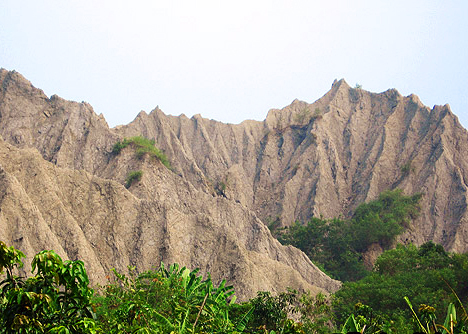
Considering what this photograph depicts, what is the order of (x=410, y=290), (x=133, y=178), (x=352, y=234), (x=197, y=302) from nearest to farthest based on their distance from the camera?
(x=197, y=302) < (x=410, y=290) < (x=133, y=178) < (x=352, y=234)

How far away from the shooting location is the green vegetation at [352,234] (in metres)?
45.5

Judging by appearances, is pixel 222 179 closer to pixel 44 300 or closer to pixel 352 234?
pixel 352 234

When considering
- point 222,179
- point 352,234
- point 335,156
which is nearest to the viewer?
point 352,234

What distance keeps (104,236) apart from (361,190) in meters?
38.9

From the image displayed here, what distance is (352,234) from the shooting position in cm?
4775

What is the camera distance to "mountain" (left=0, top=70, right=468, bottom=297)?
24797 millimetres

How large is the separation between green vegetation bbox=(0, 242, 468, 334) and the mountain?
468 centimetres

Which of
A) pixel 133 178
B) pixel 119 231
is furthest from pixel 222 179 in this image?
pixel 119 231

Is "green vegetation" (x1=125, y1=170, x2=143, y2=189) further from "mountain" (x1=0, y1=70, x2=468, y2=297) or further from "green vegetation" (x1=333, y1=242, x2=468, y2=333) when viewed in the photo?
"green vegetation" (x1=333, y1=242, x2=468, y2=333)

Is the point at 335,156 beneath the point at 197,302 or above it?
above

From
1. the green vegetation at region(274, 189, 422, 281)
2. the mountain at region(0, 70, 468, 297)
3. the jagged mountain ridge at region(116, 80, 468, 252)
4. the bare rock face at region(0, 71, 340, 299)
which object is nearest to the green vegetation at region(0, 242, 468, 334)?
the bare rock face at region(0, 71, 340, 299)

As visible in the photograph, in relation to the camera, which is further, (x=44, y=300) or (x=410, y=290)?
(x=410, y=290)

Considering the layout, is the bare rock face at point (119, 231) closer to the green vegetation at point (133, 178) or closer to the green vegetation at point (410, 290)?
the green vegetation at point (133, 178)

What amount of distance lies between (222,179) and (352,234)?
17134 millimetres
